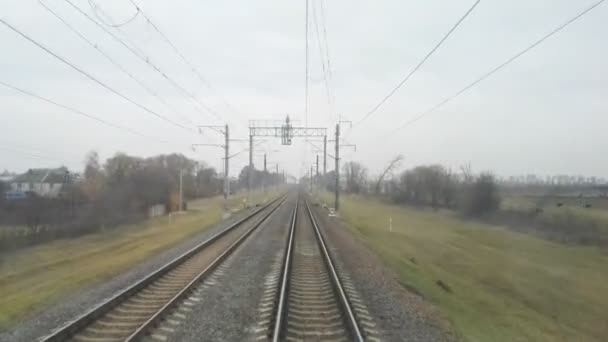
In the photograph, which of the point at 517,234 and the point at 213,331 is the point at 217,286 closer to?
the point at 213,331

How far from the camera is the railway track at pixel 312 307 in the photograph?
788 cm

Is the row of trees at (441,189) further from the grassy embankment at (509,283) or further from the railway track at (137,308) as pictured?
the railway track at (137,308)

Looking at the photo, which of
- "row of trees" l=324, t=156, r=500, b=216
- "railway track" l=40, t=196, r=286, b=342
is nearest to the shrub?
"row of trees" l=324, t=156, r=500, b=216

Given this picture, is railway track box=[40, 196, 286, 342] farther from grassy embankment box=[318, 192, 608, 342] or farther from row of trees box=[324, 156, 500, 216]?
row of trees box=[324, 156, 500, 216]

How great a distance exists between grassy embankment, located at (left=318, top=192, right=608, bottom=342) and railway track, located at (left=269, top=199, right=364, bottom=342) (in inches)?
97.2

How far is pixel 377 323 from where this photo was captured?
28.5ft

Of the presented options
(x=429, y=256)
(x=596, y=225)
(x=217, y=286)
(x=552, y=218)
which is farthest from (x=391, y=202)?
(x=217, y=286)

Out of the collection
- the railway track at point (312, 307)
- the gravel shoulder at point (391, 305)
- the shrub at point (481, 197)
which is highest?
the shrub at point (481, 197)

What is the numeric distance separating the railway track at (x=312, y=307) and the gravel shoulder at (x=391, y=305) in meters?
0.65

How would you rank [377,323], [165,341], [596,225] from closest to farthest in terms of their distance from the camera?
[165,341]
[377,323]
[596,225]

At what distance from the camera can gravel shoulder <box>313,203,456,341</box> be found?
27.0 ft

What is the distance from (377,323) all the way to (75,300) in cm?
708

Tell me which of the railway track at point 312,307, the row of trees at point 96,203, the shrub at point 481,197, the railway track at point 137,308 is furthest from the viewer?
the shrub at point 481,197

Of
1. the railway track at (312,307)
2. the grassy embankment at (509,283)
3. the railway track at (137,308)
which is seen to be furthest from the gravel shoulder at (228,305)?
the grassy embankment at (509,283)
